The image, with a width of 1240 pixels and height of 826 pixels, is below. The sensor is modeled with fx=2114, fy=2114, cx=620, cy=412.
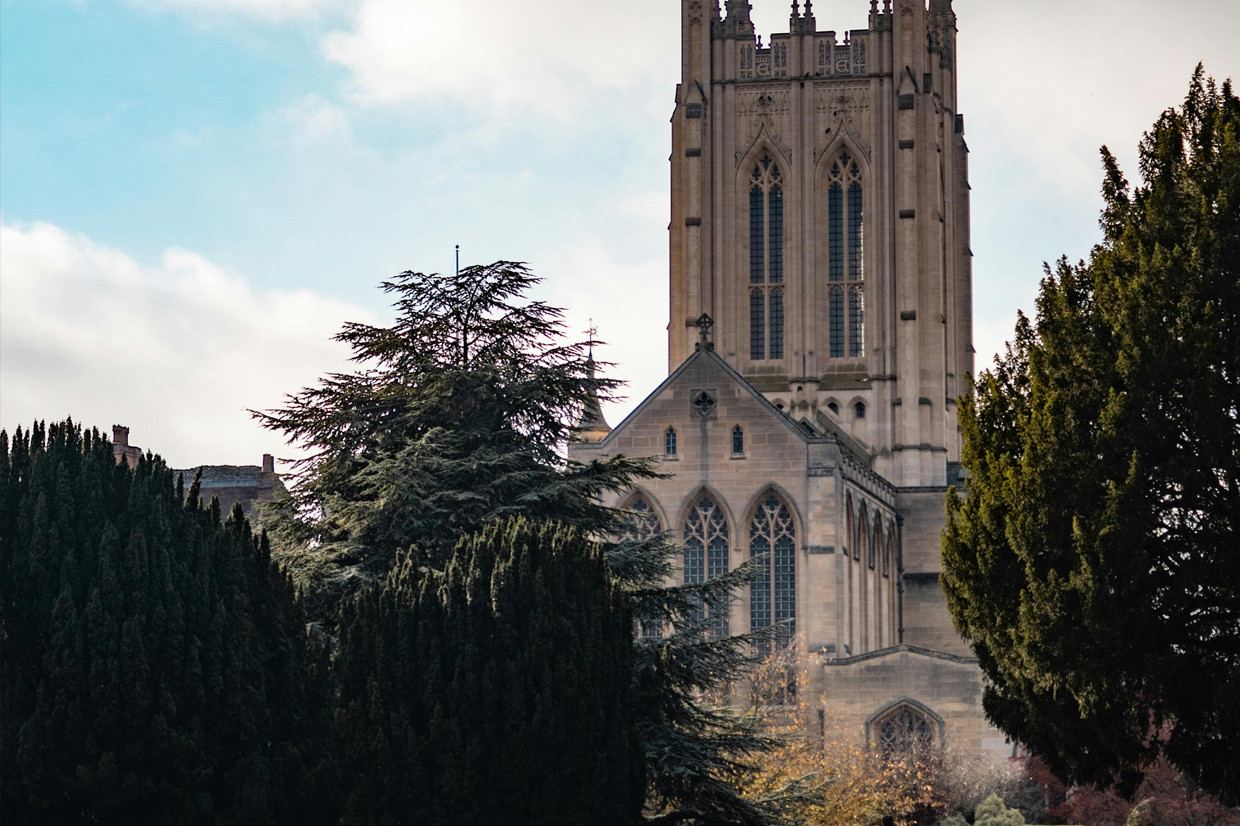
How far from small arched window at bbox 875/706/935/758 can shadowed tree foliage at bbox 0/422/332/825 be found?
28428 mm

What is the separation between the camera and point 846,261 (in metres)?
76.1

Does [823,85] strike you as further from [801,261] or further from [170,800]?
[170,800]

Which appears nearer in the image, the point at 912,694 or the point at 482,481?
the point at 482,481

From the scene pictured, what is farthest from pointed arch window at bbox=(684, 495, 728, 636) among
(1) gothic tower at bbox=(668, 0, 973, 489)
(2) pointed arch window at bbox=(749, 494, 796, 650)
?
(1) gothic tower at bbox=(668, 0, 973, 489)

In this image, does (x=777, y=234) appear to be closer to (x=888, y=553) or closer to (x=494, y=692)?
(x=888, y=553)

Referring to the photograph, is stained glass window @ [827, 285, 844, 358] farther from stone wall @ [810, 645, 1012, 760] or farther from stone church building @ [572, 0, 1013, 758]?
A: stone wall @ [810, 645, 1012, 760]

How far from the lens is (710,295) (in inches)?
2985

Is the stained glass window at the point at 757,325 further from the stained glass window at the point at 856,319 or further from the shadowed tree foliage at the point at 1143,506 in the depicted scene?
the shadowed tree foliage at the point at 1143,506

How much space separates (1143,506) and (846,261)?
176 ft

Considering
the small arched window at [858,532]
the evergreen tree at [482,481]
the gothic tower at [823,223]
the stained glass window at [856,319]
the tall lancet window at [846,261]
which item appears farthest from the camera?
the tall lancet window at [846,261]

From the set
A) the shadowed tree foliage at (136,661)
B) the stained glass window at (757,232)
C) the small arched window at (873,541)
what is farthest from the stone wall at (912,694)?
the shadowed tree foliage at (136,661)

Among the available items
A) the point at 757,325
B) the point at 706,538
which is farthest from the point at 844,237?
the point at 706,538

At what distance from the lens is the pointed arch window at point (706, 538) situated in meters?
58.0

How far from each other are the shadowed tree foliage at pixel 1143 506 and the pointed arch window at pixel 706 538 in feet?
110
